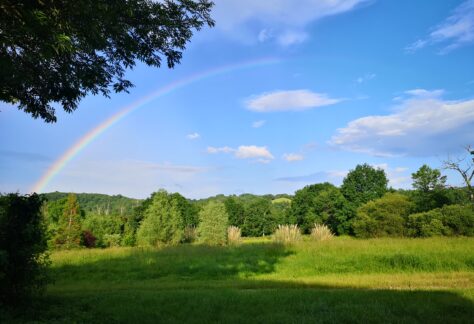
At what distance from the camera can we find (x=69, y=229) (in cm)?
3884

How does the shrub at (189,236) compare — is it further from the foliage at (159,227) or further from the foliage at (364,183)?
the foliage at (364,183)

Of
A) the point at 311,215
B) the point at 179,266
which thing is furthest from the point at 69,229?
the point at 311,215

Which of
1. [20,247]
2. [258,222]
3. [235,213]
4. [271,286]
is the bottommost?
[271,286]

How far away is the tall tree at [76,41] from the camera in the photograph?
18.2 ft

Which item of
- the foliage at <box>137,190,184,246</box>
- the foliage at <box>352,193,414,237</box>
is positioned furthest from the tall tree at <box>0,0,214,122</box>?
the foliage at <box>352,193,414,237</box>

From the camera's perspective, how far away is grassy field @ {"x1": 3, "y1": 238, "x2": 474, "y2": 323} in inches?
269

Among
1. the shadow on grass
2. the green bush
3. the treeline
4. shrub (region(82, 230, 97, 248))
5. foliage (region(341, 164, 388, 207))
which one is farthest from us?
foliage (region(341, 164, 388, 207))

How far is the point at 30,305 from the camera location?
731 cm

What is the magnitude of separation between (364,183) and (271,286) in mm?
62698

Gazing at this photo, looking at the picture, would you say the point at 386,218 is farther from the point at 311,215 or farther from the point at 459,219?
the point at 311,215

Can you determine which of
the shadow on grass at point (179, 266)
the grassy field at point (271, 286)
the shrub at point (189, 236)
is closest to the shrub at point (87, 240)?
the shrub at point (189, 236)

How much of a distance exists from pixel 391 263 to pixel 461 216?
24.7m

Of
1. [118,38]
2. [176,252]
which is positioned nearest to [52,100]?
[118,38]

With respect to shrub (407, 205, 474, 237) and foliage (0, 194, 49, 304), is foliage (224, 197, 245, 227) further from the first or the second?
foliage (0, 194, 49, 304)
